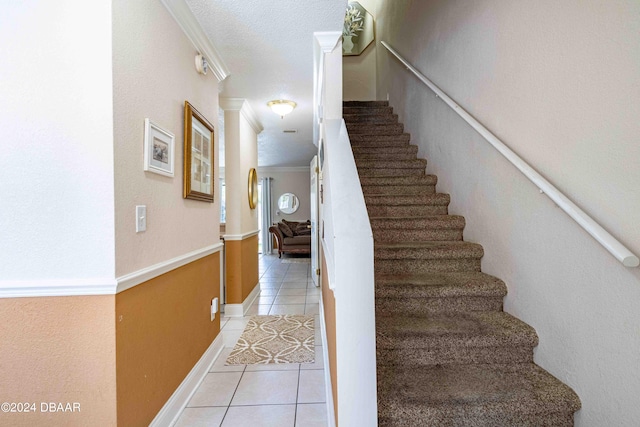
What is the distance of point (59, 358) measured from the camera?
1.17 meters

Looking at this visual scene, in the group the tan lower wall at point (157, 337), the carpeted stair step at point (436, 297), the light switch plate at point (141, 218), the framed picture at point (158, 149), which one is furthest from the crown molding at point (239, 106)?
the carpeted stair step at point (436, 297)

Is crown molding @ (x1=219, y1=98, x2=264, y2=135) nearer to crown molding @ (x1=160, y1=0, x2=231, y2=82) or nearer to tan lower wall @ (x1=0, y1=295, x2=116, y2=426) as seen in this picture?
crown molding @ (x1=160, y1=0, x2=231, y2=82)

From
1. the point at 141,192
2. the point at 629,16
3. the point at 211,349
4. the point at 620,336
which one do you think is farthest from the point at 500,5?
the point at 211,349

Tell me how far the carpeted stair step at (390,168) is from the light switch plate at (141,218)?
2.00m

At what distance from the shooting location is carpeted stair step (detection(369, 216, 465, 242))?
230 cm

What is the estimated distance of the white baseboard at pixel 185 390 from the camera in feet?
5.23

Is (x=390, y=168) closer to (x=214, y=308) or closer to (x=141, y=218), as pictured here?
(x=214, y=308)

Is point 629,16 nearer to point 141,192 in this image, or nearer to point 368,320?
A: point 368,320

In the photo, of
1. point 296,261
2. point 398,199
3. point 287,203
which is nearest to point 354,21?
point 398,199

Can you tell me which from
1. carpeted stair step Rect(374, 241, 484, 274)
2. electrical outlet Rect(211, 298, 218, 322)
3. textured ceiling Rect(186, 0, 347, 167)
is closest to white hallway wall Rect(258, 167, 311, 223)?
textured ceiling Rect(186, 0, 347, 167)

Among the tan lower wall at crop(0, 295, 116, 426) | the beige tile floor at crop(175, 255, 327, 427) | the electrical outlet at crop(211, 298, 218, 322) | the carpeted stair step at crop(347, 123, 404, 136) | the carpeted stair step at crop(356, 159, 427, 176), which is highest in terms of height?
the carpeted stair step at crop(347, 123, 404, 136)

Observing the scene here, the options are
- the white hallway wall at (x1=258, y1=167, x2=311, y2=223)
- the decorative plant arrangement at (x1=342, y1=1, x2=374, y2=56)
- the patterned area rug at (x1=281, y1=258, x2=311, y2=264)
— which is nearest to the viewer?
the decorative plant arrangement at (x1=342, y1=1, x2=374, y2=56)

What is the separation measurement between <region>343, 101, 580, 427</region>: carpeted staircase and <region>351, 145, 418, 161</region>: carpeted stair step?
30.5 inches

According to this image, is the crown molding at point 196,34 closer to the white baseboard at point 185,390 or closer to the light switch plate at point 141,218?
the light switch plate at point 141,218
